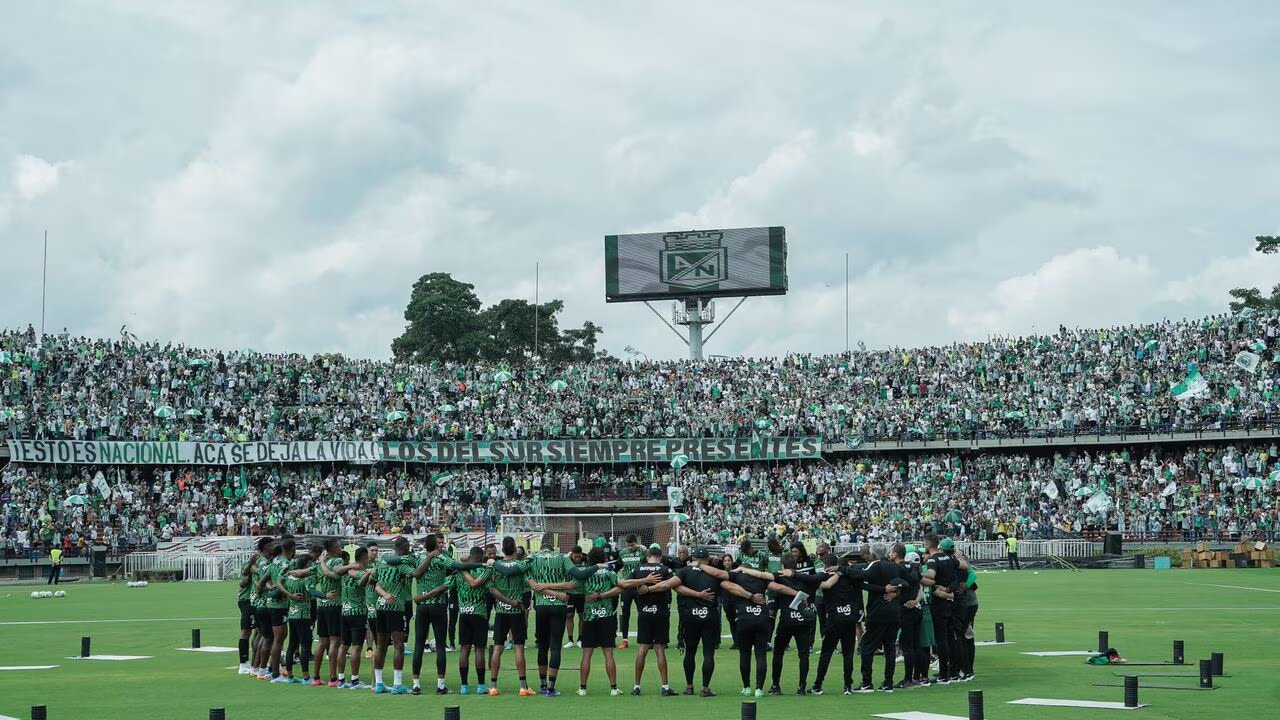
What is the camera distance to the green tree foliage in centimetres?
10500

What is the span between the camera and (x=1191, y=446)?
2450 inches

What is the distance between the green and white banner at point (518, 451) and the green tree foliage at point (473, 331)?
120ft

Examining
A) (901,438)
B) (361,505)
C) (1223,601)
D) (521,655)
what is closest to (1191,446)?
(901,438)

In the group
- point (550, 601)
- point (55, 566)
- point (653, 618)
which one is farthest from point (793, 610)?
point (55, 566)

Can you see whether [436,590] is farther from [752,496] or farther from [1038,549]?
[752,496]

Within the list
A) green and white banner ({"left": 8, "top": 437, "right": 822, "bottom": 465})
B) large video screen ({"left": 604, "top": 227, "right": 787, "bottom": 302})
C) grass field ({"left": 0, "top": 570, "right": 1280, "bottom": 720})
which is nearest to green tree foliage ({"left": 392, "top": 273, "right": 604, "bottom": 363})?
large video screen ({"left": 604, "top": 227, "right": 787, "bottom": 302})

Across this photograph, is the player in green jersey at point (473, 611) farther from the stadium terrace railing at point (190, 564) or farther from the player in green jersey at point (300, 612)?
the stadium terrace railing at point (190, 564)

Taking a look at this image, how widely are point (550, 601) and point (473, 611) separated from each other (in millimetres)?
1034

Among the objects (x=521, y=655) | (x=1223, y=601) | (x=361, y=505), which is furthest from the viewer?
(x=361, y=505)

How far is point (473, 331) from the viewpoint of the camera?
347 ft

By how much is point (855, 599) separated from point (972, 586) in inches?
84.8

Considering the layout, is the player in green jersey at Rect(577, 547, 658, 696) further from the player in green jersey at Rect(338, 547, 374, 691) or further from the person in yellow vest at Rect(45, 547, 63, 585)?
the person in yellow vest at Rect(45, 547, 63, 585)

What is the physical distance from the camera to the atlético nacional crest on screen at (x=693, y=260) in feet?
248

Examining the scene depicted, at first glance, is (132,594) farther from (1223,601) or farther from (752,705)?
(752,705)
